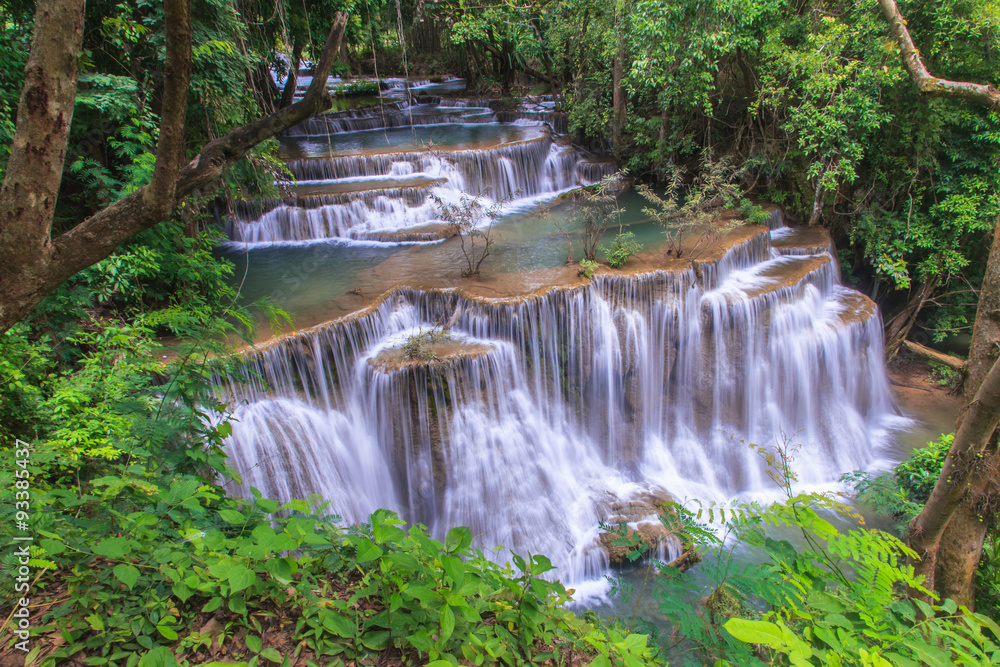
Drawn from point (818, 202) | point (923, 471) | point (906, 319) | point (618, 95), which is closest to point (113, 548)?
point (923, 471)

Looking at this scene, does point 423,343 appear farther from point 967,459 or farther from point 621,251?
point 967,459

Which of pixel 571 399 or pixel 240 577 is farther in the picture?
pixel 571 399

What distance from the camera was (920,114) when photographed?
29.8ft

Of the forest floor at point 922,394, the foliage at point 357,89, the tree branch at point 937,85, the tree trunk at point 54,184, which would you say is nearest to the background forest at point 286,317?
the tree trunk at point 54,184

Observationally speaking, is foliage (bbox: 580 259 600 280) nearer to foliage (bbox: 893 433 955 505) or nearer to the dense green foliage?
the dense green foliage

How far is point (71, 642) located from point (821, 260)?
10.7m

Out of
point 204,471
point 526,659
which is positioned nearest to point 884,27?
point 526,659

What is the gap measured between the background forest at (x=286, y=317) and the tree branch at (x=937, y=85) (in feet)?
3.99

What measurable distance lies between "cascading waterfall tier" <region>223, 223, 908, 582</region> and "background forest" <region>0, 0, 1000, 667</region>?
78 centimetres

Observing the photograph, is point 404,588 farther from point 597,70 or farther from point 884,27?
point 597,70

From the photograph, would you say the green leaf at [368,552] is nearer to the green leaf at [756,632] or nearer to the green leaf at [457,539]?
the green leaf at [457,539]

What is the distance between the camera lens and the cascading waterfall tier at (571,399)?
6344mm

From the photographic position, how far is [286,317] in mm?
4395

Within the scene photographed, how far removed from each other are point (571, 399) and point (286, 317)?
454cm
